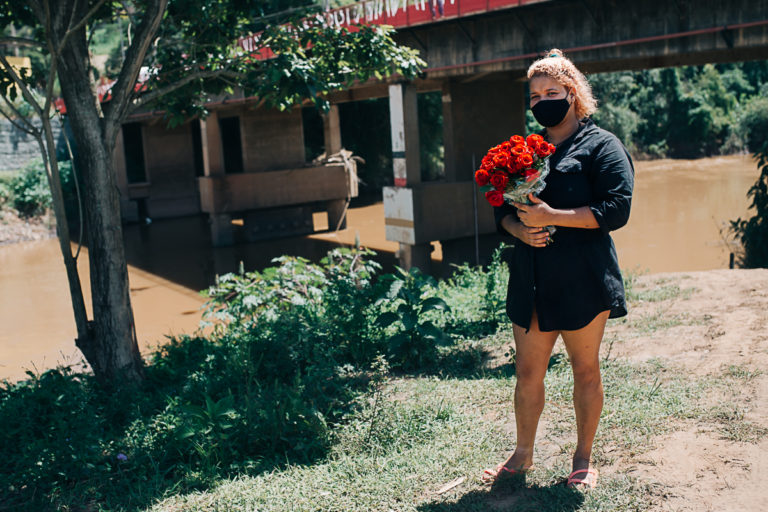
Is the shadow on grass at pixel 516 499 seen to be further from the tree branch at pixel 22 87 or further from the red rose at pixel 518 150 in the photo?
the tree branch at pixel 22 87

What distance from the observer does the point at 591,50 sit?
10.7 meters

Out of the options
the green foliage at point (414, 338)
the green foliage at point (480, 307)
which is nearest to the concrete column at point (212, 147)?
the green foliage at point (480, 307)

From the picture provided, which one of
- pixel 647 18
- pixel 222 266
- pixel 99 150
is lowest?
pixel 222 266

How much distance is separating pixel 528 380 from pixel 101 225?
170 inches

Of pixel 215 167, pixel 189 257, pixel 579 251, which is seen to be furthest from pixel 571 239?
pixel 215 167

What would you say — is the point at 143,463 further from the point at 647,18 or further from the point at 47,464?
the point at 647,18

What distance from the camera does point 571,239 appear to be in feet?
10.2

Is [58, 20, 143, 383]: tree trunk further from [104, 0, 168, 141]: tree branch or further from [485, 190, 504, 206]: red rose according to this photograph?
[485, 190, 504, 206]: red rose

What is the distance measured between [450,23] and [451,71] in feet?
2.97

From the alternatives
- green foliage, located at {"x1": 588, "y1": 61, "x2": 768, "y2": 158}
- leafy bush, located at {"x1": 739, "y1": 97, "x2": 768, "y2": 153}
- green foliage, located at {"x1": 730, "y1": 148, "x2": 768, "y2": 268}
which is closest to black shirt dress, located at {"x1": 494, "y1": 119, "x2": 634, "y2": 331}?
green foliage, located at {"x1": 730, "y1": 148, "x2": 768, "y2": 268}

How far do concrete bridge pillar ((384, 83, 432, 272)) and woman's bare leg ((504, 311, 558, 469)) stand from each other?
10.9 m

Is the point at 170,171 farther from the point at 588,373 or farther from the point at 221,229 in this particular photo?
the point at 588,373

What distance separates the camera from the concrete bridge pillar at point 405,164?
14375 millimetres

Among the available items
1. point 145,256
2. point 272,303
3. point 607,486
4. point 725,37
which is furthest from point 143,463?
point 145,256
